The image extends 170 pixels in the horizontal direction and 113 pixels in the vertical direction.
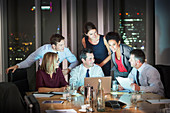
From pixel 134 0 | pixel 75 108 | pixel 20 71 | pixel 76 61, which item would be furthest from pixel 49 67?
pixel 134 0

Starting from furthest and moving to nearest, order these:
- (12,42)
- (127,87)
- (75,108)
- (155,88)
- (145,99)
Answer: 1. (12,42)
2. (155,88)
3. (127,87)
4. (145,99)
5. (75,108)

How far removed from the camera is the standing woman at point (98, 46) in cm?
455

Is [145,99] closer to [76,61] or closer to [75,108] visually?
[75,108]

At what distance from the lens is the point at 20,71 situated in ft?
13.3

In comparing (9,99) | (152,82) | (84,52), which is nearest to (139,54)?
(152,82)

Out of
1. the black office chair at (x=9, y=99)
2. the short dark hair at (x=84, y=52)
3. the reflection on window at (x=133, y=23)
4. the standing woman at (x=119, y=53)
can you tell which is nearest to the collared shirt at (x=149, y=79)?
the standing woman at (x=119, y=53)

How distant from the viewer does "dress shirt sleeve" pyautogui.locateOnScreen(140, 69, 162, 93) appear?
3646 mm

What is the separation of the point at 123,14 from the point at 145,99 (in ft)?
7.65

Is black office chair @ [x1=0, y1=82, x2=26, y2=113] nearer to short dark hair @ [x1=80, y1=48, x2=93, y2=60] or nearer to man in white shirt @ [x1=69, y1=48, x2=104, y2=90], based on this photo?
man in white shirt @ [x1=69, y1=48, x2=104, y2=90]

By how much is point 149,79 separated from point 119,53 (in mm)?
884

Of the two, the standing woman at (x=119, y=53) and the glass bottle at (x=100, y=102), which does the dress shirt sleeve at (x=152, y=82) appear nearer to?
the standing woman at (x=119, y=53)

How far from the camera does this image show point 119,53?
4.62 metres

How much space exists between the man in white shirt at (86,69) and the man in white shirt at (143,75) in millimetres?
640

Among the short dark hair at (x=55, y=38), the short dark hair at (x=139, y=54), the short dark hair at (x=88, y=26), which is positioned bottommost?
the short dark hair at (x=139, y=54)
